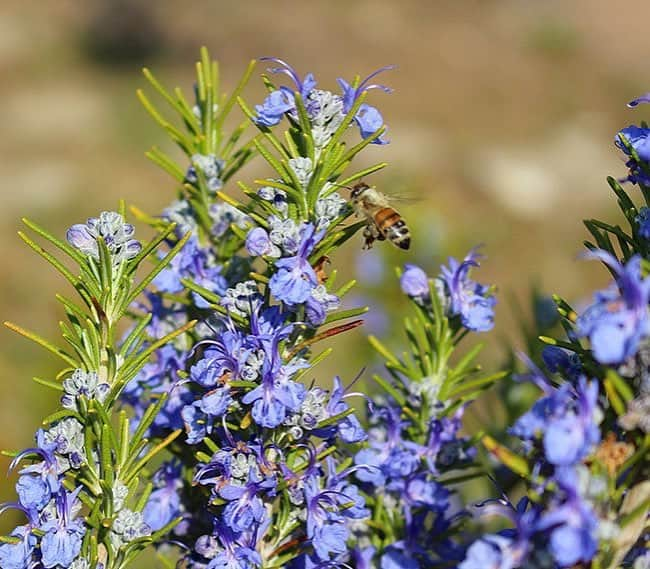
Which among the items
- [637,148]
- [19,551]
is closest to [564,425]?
[637,148]

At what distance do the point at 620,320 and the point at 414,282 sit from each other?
0.76m

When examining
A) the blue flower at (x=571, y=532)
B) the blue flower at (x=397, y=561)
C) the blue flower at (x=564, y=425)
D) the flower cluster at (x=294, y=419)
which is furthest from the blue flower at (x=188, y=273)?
the blue flower at (x=571, y=532)

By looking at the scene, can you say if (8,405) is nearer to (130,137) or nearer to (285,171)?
(285,171)

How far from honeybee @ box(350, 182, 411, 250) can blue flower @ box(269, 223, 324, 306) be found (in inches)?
22.6

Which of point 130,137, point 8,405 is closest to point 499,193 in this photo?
point 130,137

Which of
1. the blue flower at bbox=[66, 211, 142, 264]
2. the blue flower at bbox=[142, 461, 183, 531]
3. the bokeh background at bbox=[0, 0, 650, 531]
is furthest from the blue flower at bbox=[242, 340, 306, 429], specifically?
the bokeh background at bbox=[0, 0, 650, 531]

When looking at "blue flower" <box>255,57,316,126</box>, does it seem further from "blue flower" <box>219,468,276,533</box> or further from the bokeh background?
the bokeh background

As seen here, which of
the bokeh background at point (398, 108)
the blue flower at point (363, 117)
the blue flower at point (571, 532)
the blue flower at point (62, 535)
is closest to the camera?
the blue flower at point (571, 532)

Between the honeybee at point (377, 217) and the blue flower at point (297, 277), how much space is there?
57 centimetres

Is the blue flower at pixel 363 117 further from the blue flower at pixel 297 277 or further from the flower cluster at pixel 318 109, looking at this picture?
the blue flower at pixel 297 277

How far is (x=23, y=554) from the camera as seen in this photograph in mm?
1391

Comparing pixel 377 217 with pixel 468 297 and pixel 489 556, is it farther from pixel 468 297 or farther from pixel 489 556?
pixel 489 556

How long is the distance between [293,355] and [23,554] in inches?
20.3

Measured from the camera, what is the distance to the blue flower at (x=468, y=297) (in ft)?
5.92
